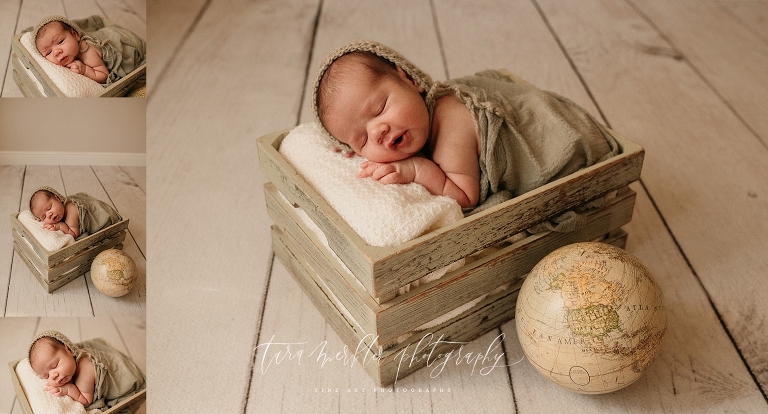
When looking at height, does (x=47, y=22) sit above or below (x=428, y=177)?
above

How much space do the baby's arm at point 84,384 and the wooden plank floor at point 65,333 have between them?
0.10ft

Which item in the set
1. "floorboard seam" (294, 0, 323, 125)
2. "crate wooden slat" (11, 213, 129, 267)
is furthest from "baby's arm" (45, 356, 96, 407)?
"floorboard seam" (294, 0, 323, 125)

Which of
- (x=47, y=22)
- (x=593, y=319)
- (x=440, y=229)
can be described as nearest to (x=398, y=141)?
(x=440, y=229)

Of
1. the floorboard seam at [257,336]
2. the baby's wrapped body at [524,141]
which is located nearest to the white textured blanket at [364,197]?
the baby's wrapped body at [524,141]

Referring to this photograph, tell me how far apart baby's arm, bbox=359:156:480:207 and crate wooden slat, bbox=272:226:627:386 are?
15 centimetres

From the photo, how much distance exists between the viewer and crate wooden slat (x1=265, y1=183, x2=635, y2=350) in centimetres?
89

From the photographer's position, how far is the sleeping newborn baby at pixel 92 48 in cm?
75

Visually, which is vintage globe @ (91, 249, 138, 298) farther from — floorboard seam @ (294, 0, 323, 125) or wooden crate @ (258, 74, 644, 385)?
floorboard seam @ (294, 0, 323, 125)

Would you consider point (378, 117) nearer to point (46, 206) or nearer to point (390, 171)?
point (390, 171)

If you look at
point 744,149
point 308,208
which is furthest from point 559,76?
point 308,208

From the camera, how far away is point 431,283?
912 millimetres

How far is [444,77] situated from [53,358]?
1140 millimetres

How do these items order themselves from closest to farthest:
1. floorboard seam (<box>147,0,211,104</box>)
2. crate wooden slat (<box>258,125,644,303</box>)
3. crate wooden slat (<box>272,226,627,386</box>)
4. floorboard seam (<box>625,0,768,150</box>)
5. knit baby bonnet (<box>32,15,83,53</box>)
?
knit baby bonnet (<box>32,15,83,53</box>) < crate wooden slat (<box>258,125,644,303</box>) < crate wooden slat (<box>272,226,627,386</box>) < floorboard seam (<box>625,0,768,150</box>) < floorboard seam (<box>147,0,211,104</box>)

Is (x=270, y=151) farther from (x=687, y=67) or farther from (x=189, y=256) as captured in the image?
(x=687, y=67)
